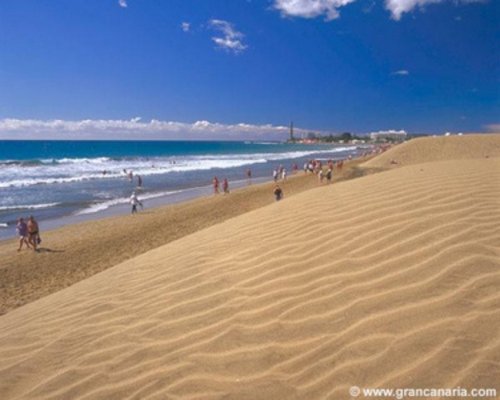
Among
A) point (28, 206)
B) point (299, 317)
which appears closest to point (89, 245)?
point (299, 317)

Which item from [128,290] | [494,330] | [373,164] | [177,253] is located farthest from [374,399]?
[373,164]

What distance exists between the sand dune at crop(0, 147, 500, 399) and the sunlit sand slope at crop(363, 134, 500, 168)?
95.8 ft

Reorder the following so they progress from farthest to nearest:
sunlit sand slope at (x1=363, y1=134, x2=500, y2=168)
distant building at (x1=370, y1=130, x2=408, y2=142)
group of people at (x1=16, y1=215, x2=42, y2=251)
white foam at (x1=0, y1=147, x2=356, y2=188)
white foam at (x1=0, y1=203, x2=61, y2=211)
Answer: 1. distant building at (x1=370, y1=130, x2=408, y2=142)
2. white foam at (x1=0, y1=147, x2=356, y2=188)
3. sunlit sand slope at (x1=363, y1=134, x2=500, y2=168)
4. white foam at (x1=0, y1=203, x2=61, y2=211)
5. group of people at (x1=16, y1=215, x2=42, y2=251)

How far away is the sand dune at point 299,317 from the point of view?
2.72 m

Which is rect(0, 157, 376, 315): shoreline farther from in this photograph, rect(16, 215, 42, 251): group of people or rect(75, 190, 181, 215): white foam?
rect(75, 190, 181, 215): white foam

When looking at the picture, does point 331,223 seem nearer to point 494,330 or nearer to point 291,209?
point 291,209

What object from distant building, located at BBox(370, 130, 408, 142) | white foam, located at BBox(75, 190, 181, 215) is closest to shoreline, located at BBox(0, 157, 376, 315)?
white foam, located at BBox(75, 190, 181, 215)

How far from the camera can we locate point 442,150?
118 ft

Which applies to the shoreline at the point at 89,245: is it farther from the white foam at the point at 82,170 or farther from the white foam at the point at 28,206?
the white foam at the point at 82,170

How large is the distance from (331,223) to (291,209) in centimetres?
169

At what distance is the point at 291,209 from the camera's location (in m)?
6.95

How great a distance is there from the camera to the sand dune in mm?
2723

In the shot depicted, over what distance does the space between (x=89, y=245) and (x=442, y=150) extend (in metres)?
34.3

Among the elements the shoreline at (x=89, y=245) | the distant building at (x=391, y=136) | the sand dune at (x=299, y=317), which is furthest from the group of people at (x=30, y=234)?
the distant building at (x=391, y=136)
